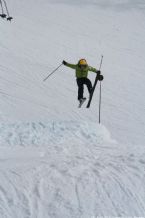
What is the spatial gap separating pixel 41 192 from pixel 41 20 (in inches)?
1085

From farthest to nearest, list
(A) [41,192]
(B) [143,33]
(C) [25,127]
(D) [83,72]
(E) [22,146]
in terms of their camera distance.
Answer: (B) [143,33], (D) [83,72], (C) [25,127], (E) [22,146], (A) [41,192]

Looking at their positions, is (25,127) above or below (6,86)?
below

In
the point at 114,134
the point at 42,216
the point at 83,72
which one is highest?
the point at 83,72

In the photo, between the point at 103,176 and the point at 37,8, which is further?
the point at 37,8

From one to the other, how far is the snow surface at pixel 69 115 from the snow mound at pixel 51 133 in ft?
0.10

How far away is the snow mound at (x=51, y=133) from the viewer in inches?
545

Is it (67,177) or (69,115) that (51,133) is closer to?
(67,177)

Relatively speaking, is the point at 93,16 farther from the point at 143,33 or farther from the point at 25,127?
the point at 25,127

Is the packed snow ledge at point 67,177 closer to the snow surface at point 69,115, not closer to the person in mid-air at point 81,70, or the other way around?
the snow surface at point 69,115

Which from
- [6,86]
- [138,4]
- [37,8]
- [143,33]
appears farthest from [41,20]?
[6,86]

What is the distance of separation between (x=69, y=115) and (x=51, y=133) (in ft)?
17.5

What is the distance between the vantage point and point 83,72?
53.8 ft

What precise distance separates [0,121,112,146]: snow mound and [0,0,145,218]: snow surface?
0.10 ft

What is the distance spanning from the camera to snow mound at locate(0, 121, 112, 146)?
45.4 feet
